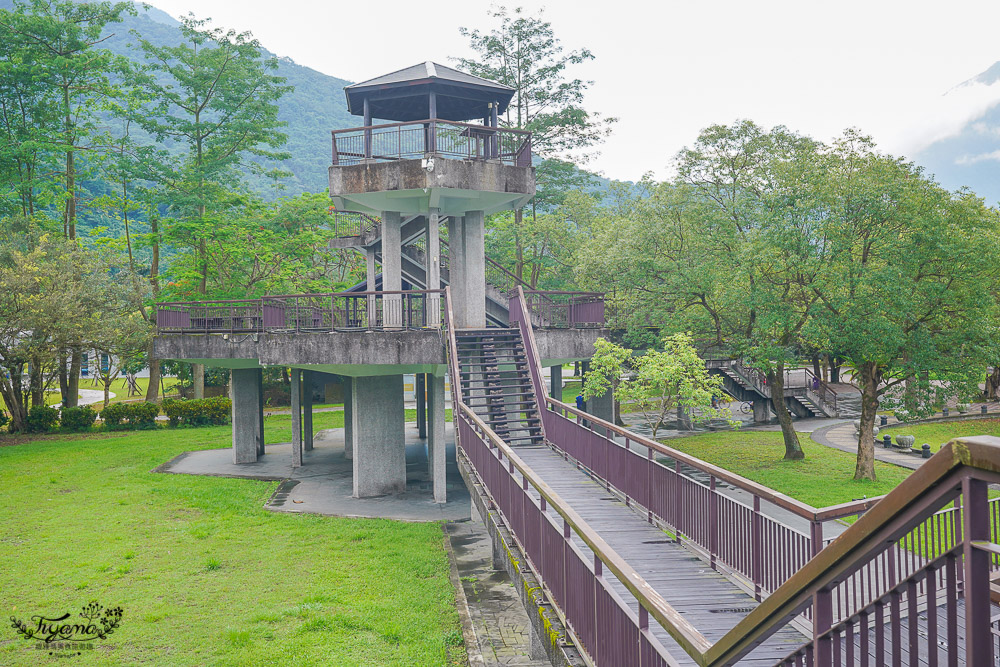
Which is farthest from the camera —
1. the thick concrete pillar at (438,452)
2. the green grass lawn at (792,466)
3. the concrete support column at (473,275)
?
the concrete support column at (473,275)

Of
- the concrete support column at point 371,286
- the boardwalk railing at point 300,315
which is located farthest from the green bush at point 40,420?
the concrete support column at point 371,286

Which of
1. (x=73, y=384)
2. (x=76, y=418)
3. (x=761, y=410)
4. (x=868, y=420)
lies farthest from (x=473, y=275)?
(x=73, y=384)

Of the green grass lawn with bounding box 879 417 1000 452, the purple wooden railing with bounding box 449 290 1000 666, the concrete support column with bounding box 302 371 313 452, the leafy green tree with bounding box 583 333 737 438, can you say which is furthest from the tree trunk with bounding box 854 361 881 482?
the concrete support column with bounding box 302 371 313 452

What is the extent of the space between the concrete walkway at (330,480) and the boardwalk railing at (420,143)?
373 inches

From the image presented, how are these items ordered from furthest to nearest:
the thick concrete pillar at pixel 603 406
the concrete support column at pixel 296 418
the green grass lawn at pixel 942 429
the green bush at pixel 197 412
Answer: the green bush at pixel 197 412, the green grass lawn at pixel 942 429, the thick concrete pillar at pixel 603 406, the concrete support column at pixel 296 418

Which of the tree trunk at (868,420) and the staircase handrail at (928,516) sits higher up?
the staircase handrail at (928,516)

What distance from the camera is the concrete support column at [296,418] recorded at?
2428 cm

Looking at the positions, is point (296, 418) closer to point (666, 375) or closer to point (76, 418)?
point (666, 375)

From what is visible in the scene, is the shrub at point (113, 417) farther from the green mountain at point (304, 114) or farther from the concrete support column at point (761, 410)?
the green mountain at point (304, 114)

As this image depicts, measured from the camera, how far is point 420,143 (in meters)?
19.2

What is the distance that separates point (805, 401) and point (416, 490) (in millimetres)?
24152

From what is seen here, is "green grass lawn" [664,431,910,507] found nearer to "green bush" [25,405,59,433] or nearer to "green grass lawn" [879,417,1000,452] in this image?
"green grass lawn" [879,417,1000,452]

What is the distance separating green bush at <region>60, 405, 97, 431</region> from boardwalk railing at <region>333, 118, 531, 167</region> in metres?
22.6

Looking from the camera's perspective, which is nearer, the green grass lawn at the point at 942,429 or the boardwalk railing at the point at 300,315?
the boardwalk railing at the point at 300,315
